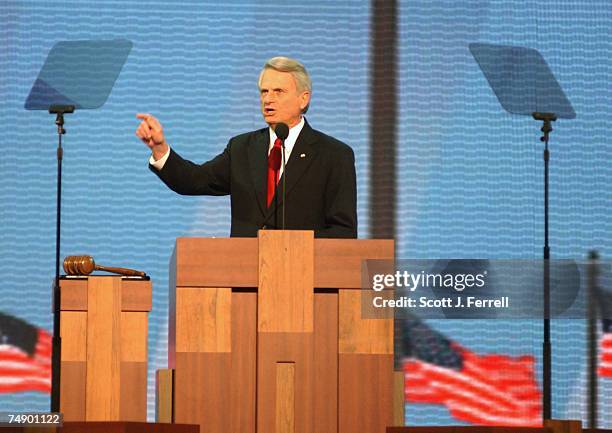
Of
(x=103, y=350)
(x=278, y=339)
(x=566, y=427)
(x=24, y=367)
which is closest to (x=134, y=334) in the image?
(x=103, y=350)

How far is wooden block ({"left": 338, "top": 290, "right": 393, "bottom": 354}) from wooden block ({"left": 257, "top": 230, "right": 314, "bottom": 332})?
90 millimetres

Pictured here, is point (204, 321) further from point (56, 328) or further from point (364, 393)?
point (56, 328)

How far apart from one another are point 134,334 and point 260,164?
0.77 metres

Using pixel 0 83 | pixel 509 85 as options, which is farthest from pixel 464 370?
pixel 0 83

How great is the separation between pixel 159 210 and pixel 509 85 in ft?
5.85

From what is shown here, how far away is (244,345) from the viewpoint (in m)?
3.59

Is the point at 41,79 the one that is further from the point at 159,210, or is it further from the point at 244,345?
the point at 244,345

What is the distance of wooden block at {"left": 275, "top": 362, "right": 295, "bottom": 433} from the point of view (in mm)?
3533

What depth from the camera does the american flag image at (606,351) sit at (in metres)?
6.15

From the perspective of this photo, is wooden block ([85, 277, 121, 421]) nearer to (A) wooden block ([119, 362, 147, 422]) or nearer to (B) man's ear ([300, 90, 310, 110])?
(A) wooden block ([119, 362, 147, 422])

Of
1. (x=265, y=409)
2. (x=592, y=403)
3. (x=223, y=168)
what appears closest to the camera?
(x=265, y=409)

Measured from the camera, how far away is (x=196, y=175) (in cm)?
441

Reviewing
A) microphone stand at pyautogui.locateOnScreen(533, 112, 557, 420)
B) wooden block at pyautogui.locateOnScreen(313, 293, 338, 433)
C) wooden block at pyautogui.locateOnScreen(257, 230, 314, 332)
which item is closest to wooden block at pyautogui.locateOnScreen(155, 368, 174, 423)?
wooden block at pyautogui.locateOnScreen(257, 230, 314, 332)

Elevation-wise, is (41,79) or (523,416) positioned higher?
(41,79)
